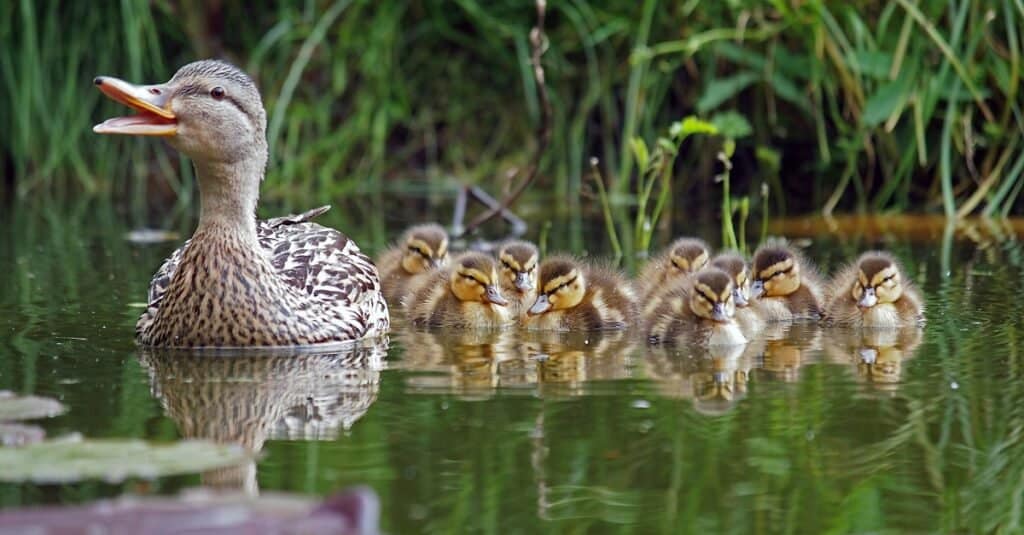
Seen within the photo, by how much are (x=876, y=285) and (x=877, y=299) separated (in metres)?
0.05

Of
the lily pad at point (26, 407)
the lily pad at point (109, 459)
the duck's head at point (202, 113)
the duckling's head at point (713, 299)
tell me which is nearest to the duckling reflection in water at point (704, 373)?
the duckling's head at point (713, 299)

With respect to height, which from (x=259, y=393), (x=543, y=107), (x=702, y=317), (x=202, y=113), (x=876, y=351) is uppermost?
(x=543, y=107)

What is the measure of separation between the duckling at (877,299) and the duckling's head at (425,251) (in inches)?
64.1

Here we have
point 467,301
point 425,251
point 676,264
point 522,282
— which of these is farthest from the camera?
point 425,251

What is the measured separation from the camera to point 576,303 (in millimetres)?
6090

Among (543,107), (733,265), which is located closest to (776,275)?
(733,265)

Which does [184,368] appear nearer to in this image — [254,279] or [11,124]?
[254,279]

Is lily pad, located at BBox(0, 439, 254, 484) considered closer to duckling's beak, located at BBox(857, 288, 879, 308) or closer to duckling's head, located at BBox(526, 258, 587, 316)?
duckling's head, located at BBox(526, 258, 587, 316)

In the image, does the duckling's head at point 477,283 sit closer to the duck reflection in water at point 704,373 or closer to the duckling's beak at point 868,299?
Result: the duck reflection in water at point 704,373

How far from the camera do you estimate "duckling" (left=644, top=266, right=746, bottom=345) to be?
556 centimetres

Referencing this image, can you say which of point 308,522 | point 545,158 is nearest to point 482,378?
point 308,522

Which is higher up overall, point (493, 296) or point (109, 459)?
point (493, 296)

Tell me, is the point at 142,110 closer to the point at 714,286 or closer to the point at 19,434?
the point at 19,434

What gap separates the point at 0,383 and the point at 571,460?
175cm
